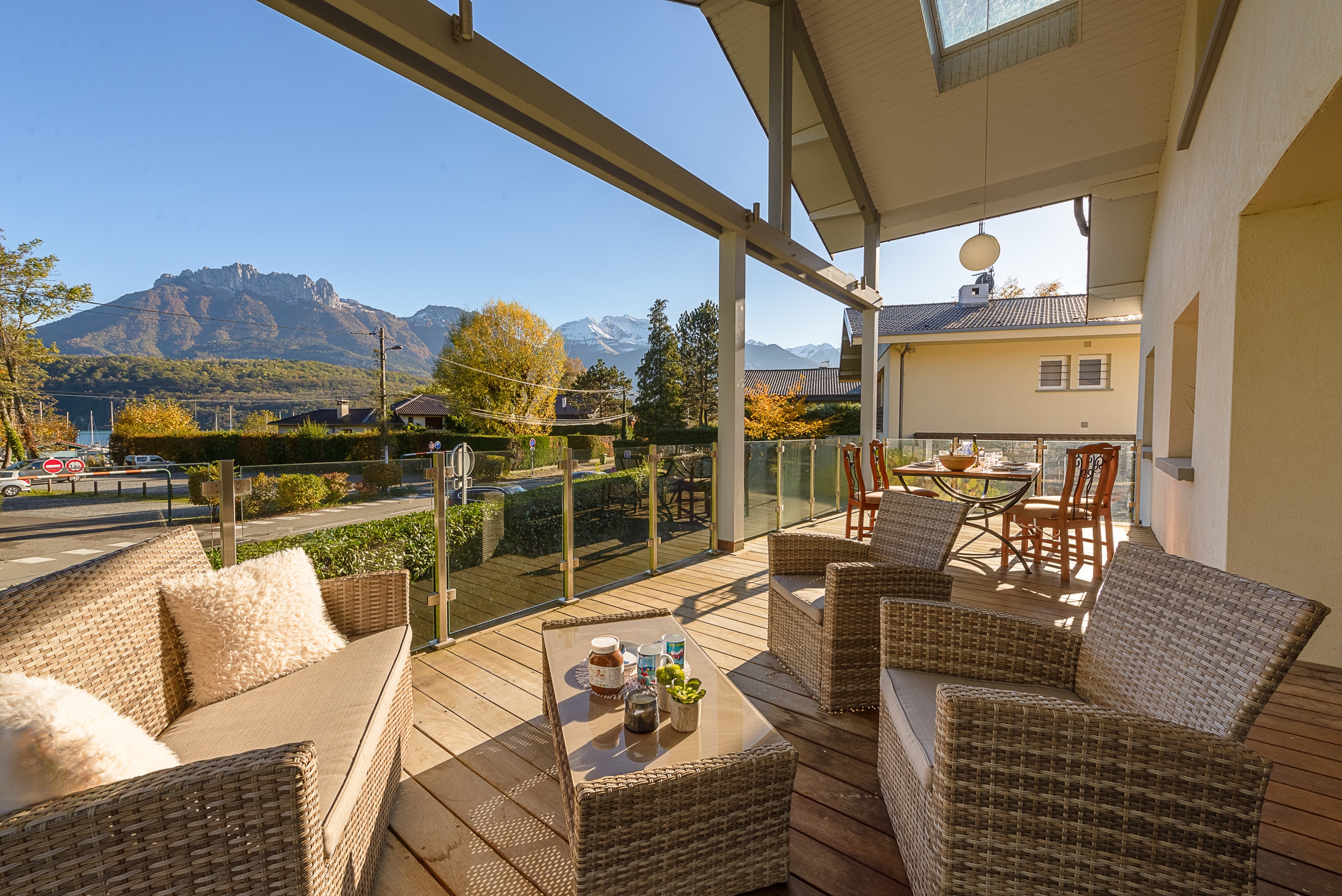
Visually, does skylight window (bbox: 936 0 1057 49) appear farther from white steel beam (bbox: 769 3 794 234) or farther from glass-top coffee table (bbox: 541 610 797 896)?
glass-top coffee table (bbox: 541 610 797 896)

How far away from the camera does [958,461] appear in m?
4.59

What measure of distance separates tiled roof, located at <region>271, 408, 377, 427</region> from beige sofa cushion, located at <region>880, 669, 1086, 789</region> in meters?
43.6

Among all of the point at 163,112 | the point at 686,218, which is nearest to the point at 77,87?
the point at 163,112

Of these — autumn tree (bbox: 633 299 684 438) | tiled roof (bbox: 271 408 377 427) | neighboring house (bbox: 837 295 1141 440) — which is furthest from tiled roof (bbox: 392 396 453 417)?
neighboring house (bbox: 837 295 1141 440)

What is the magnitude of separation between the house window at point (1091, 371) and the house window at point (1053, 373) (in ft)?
0.74

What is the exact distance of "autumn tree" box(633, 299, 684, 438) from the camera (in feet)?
97.6

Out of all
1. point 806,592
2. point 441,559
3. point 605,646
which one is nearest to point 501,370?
point 441,559

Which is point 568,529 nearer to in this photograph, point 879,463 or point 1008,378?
point 879,463

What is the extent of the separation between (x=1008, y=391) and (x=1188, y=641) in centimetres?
1201

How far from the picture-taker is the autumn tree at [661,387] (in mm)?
29734

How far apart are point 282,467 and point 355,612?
752 millimetres

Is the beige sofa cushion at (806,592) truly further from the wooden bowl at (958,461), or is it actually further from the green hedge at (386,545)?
the wooden bowl at (958,461)

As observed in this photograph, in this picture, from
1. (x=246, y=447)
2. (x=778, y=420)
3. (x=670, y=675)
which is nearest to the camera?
(x=670, y=675)

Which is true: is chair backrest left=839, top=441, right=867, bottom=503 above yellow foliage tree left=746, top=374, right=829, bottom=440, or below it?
below
